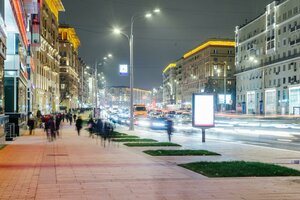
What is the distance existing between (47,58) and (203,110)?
2952 inches

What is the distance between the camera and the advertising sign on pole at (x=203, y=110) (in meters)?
26.4

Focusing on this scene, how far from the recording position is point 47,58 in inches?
3826

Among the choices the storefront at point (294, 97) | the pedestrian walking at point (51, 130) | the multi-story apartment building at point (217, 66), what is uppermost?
the multi-story apartment building at point (217, 66)

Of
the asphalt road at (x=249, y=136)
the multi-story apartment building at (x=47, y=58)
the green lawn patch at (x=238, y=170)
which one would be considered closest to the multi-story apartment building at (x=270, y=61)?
the asphalt road at (x=249, y=136)

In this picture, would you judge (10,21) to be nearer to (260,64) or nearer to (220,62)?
(260,64)

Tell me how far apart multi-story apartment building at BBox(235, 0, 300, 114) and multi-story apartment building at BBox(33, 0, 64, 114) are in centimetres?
4201

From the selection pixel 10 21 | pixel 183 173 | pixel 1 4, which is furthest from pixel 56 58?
pixel 183 173

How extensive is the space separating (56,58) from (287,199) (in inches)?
4288

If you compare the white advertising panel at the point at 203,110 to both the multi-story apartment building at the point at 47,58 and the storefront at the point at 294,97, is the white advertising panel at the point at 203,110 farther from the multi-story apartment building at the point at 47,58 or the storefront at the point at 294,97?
the storefront at the point at 294,97

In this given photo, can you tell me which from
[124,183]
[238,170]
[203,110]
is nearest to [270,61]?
[203,110]

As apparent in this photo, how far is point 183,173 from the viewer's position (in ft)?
44.3

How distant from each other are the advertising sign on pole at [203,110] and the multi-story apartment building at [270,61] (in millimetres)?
45111

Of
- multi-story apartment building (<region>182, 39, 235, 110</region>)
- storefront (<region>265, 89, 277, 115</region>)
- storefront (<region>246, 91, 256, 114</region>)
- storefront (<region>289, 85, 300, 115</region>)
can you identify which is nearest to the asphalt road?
storefront (<region>289, 85, 300, 115</region>)

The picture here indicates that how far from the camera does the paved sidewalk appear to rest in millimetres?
9859
